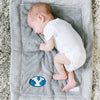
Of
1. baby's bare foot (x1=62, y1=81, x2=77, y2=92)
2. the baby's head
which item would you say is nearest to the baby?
the baby's head

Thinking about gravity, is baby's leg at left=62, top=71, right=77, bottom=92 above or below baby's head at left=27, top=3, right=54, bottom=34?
below

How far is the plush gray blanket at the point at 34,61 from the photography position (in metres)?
1.19

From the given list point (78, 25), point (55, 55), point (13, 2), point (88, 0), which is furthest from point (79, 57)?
point (13, 2)

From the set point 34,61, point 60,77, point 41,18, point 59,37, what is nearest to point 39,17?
point 41,18

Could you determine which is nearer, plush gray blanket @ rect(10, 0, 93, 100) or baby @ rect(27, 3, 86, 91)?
baby @ rect(27, 3, 86, 91)

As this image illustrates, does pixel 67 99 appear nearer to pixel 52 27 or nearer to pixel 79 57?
pixel 79 57

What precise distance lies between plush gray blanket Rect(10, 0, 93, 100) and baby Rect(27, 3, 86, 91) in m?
0.08

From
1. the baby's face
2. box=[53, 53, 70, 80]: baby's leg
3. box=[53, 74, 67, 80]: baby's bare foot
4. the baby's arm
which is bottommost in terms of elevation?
box=[53, 74, 67, 80]: baby's bare foot

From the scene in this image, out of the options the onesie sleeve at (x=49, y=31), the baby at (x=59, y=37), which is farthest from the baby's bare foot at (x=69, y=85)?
the onesie sleeve at (x=49, y=31)

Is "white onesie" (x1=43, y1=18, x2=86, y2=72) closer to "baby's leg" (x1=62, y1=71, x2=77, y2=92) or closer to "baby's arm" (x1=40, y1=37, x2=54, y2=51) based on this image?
"baby's arm" (x1=40, y1=37, x2=54, y2=51)

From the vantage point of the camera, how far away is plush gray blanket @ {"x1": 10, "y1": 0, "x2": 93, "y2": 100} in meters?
1.19

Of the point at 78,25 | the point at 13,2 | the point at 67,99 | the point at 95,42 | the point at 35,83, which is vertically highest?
the point at 13,2

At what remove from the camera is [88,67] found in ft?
3.97

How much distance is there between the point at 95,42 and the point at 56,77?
1.24 ft
